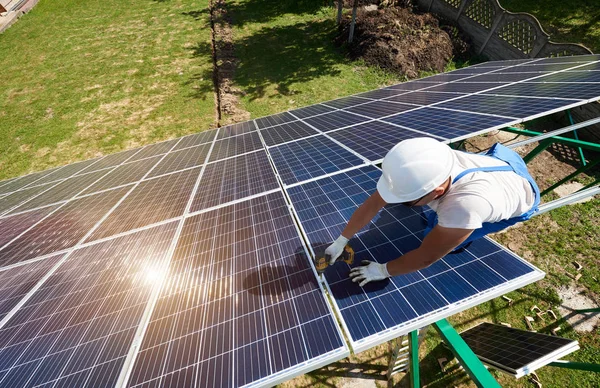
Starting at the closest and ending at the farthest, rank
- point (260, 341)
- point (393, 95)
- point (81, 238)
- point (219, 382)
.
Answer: point (219, 382) → point (260, 341) → point (81, 238) → point (393, 95)

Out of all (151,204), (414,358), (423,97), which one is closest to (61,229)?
(151,204)

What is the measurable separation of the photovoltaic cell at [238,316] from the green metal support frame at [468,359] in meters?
1.54

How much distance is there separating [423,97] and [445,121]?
8.78 feet

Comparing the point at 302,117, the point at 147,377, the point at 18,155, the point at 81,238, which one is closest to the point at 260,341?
the point at 147,377

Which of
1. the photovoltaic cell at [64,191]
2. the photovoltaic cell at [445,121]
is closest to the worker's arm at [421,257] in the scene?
the photovoltaic cell at [445,121]

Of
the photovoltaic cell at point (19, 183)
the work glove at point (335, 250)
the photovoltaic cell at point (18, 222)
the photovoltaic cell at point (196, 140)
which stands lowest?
the photovoltaic cell at point (19, 183)

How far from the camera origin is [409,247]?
314 cm

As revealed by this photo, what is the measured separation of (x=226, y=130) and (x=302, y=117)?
117 inches

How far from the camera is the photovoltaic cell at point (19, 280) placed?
11.4 feet

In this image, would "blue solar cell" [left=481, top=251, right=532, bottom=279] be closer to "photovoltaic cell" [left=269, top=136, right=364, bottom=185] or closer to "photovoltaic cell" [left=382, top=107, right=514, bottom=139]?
"photovoltaic cell" [left=382, top=107, right=514, bottom=139]

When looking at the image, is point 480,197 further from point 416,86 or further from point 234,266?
point 416,86

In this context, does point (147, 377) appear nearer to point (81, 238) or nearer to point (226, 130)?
point (81, 238)

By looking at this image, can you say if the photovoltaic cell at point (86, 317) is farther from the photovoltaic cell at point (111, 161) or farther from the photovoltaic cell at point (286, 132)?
the photovoltaic cell at point (111, 161)

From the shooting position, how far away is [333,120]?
754cm
